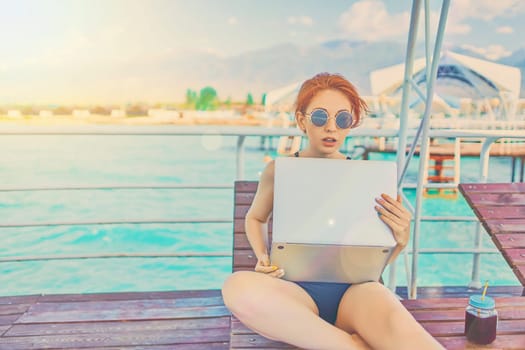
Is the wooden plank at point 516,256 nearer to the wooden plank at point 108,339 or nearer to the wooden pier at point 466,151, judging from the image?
the wooden plank at point 108,339

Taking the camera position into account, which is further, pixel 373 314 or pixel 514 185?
pixel 514 185

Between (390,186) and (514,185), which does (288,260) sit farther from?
(514,185)

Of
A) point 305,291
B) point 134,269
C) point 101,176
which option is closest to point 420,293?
point 305,291

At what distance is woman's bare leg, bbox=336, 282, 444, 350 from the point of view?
1071 millimetres

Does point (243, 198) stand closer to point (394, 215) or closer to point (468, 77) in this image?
point (394, 215)

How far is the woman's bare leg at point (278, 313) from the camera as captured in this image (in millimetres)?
1151

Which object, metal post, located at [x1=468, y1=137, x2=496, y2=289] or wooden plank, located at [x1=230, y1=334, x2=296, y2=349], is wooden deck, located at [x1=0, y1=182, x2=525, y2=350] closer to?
wooden plank, located at [x1=230, y1=334, x2=296, y2=349]

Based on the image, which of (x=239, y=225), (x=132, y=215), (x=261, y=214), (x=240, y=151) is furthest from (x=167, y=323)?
(x=132, y=215)

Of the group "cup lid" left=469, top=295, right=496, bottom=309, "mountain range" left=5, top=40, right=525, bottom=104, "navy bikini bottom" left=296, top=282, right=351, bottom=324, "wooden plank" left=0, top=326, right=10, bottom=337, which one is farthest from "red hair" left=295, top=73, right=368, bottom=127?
"mountain range" left=5, top=40, right=525, bottom=104

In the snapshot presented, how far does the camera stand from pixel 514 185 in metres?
2.31

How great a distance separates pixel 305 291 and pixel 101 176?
15235 mm

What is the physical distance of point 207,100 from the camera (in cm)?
2053

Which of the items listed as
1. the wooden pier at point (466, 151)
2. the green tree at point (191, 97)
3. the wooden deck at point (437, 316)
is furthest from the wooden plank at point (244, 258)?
the green tree at point (191, 97)

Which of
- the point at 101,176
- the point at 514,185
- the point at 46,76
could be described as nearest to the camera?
the point at 514,185
